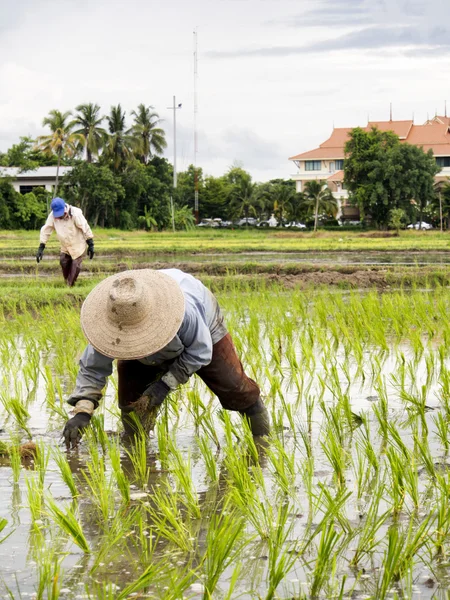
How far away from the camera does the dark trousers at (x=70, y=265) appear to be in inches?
342

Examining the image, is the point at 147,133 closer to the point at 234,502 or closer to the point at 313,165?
the point at 313,165

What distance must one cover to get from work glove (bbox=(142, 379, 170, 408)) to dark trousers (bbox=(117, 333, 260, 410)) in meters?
0.20

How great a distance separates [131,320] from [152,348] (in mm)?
110

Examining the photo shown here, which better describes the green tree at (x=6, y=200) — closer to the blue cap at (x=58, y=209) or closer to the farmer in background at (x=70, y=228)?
the farmer in background at (x=70, y=228)

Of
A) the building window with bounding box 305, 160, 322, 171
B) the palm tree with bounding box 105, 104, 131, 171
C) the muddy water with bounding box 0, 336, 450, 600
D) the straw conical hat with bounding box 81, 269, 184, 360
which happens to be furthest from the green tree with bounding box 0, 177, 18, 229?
the straw conical hat with bounding box 81, 269, 184, 360

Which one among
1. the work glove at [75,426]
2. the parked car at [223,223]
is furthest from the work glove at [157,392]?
the parked car at [223,223]

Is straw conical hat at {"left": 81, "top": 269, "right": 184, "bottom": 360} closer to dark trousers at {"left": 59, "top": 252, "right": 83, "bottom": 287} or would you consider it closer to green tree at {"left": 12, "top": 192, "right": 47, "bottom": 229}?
dark trousers at {"left": 59, "top": 252, "right": 83, "bottom": 287}

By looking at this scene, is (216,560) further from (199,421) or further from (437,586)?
(199,421)

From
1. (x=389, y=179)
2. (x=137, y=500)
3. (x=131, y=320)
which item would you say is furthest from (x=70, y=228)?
(x=389, y=179)

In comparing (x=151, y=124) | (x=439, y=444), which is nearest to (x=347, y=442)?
(x=439, y=444)

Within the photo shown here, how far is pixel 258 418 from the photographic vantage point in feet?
11.8

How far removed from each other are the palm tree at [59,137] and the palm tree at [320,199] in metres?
10.7

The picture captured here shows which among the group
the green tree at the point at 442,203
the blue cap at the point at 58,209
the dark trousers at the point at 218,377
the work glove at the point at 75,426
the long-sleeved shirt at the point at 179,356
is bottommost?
the work glove at the point at 75,426

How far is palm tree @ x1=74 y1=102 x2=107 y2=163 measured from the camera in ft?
130
